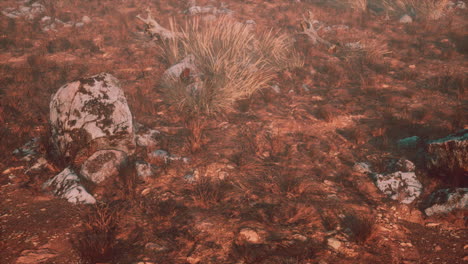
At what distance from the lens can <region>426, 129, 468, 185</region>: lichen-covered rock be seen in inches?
130

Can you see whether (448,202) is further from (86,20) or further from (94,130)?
(86,20)

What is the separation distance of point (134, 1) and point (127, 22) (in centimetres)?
273

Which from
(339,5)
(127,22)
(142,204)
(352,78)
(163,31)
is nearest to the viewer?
(142,204)

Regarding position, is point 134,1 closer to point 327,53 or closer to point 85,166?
point 327,53

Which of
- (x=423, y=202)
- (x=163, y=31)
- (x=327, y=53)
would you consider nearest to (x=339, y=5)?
(x=327, y=53)

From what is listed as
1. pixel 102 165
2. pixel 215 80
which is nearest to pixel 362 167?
pixel 215 80

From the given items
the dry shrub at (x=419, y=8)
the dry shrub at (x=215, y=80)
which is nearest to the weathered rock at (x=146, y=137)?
the dry shrub at (x=215, y=80)

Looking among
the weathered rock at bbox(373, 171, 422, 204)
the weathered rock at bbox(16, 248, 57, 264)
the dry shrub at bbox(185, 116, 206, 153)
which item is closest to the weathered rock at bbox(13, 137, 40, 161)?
the weathered rock at bbox(16, 248, 57, 264)

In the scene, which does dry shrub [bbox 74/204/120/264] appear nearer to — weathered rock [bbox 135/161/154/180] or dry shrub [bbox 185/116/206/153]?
weathered rock [bbox 135/161/154/180]

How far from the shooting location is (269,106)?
222 inches

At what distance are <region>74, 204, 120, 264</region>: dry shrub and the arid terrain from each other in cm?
1

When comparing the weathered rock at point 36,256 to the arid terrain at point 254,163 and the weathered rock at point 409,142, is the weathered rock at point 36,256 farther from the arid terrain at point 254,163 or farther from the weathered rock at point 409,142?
the weathered rock at point 409,142

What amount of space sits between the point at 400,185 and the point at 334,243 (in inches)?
Answer: 51.0

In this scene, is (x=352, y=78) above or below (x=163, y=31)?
below
